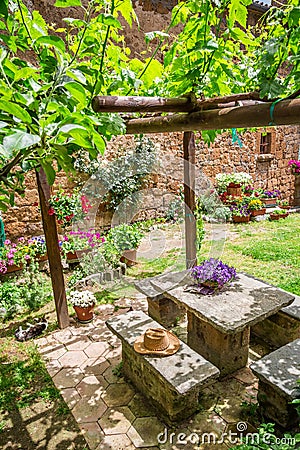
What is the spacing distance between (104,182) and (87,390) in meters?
4.06

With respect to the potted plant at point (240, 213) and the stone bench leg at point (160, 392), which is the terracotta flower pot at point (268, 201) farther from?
the stone bench leg at point (160, 392)

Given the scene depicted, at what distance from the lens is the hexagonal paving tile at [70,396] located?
2.57m

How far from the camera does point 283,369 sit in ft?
7.20

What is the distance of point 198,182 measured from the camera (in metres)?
7.41

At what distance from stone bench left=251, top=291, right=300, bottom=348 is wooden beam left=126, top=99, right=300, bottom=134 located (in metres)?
1.96

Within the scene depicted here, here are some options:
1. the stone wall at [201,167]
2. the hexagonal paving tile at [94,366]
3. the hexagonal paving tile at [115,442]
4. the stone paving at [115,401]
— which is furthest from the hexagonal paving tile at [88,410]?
the stone wall at [201,167]

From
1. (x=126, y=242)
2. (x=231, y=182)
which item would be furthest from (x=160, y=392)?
(x=231, y=182)

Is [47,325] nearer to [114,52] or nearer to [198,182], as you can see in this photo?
[114,52]

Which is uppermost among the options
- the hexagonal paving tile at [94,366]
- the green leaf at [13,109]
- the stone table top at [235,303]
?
the green leaf at [13,109]

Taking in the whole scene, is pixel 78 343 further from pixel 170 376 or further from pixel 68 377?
pixel 170 376

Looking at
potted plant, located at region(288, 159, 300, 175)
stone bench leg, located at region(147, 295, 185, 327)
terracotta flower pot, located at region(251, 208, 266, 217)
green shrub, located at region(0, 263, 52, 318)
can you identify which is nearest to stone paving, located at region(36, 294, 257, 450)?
stone bench leg, located at region(147, 295, 185, 327)

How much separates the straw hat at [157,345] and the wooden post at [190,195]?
5.20 ft

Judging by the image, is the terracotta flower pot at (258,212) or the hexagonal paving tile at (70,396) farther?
the terracotta flower pot at (258,212)

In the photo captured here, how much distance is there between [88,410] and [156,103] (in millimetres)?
2222
